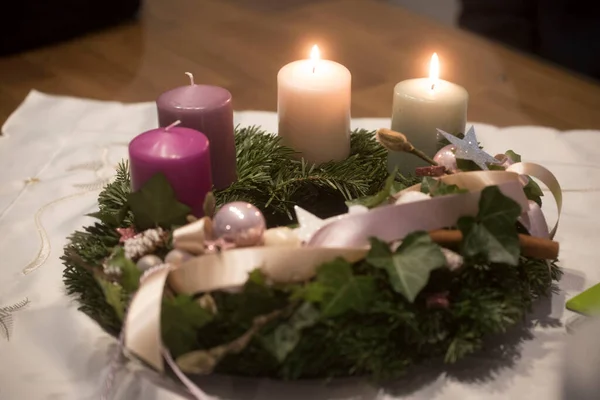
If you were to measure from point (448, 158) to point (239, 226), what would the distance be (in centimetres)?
25

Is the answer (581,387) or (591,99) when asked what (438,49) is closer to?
(591,99)

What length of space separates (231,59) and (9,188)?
67 centimetres

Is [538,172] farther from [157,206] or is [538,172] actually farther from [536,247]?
[157,206]

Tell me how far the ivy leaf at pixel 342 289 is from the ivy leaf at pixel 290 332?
0.01 metres

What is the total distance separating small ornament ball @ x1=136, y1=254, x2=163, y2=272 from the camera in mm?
597

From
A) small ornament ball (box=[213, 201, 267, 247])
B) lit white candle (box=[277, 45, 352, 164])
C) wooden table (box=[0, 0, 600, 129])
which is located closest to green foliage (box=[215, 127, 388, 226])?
lit white candle (box=[277, 45, 352, 164])

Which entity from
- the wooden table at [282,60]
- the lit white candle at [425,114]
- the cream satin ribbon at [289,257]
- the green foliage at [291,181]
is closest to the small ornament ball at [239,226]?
the cream satin ribbon at [289,257]

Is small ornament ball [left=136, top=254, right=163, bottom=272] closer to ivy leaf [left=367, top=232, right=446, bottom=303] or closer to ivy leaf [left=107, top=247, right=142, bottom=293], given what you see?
ivy leaf [left=107, top=247, right=142, bottom=293]

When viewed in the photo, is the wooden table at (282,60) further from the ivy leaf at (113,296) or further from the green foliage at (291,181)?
the ivy leaf at (113,296)

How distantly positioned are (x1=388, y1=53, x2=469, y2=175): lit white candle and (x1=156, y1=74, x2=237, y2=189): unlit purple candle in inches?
7.4

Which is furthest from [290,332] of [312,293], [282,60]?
[282,60]

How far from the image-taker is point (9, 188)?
36.5 inches

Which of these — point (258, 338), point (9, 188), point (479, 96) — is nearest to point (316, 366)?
point (258, 338)

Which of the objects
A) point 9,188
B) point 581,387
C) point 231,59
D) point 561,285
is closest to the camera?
point 581,387
